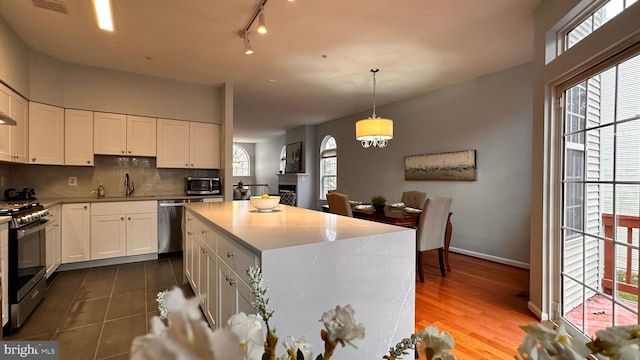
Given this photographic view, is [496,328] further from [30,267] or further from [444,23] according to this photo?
[30,267]

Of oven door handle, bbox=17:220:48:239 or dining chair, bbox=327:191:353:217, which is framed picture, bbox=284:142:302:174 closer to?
dining chair, bbox=327:191:353:217

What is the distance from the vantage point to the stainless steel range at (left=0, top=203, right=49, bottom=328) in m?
2.27

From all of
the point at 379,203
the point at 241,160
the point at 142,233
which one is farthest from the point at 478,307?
the point at 241,160

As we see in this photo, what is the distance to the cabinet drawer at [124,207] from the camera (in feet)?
12.4

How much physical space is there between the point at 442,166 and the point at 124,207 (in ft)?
15.0

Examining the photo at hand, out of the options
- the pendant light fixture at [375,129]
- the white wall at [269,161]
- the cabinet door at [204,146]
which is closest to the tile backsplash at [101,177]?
the cabinet door at [204,146]

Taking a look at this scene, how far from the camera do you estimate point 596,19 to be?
2031mm

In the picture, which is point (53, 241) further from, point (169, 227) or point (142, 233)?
point (169, 227)

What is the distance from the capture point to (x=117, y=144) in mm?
4172

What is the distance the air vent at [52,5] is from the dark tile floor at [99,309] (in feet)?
8.57

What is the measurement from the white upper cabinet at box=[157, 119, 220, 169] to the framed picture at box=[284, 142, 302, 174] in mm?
3817

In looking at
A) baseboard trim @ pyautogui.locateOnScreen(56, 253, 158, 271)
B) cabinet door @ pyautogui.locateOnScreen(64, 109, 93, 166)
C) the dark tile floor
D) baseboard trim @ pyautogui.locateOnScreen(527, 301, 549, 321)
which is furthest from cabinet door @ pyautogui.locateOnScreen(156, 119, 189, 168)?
baseboard trim @ pyautogui.locateOnScreen(527, 301, 549, 321)

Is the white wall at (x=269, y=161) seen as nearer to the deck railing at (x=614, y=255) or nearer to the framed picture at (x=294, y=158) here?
the framed picture at (x=294, y=158)

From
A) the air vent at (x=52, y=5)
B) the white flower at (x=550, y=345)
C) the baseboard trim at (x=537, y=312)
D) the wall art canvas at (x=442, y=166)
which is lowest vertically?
the baseboard trim at (x=537, y=312)
